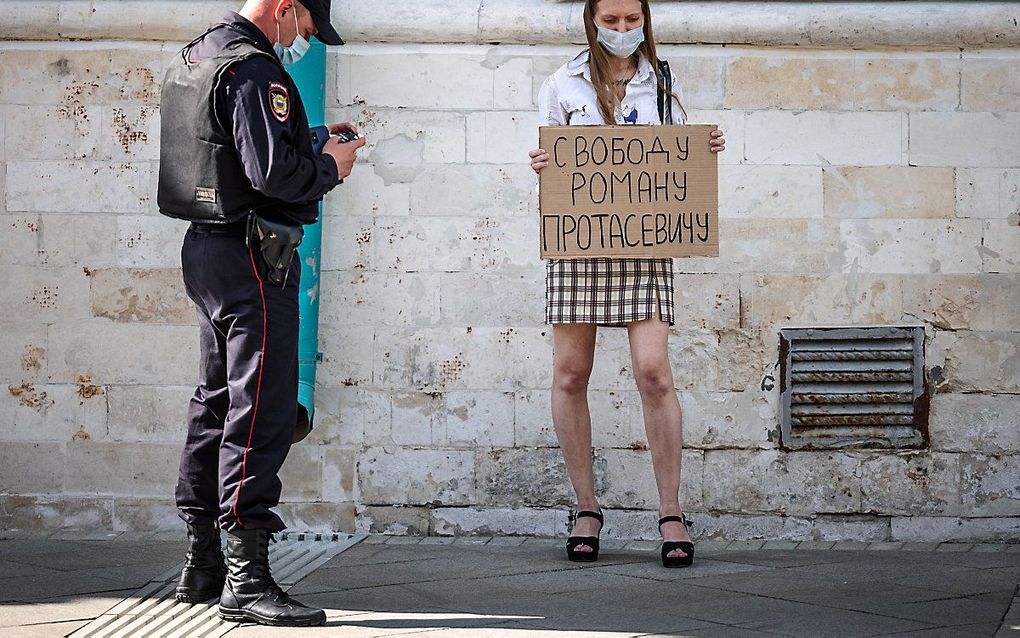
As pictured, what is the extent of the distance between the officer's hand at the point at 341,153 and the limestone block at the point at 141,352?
1.86 meters

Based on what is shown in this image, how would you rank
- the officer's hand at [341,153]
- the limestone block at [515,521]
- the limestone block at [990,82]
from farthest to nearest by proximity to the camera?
the limestone block at [515,521]
the limestone block at [990,82]
the officer's hand at [341,153]

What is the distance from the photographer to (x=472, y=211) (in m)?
5.87

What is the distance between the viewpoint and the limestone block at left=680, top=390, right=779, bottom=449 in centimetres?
582

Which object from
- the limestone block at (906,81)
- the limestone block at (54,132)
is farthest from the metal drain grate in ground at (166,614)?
the limestone block at (906,81)

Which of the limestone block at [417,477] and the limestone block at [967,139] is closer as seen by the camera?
the limestone block at [967,139]

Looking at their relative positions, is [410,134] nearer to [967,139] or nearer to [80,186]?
[80,186]

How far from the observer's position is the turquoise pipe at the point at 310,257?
573cm

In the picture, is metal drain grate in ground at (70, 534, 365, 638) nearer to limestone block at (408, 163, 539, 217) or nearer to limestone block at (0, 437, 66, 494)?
limestone block at (0, 437, 66, 494)

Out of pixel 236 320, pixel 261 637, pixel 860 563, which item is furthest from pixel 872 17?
pixel 261 637

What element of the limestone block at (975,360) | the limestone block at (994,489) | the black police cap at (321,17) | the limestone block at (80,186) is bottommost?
the limestone block at (994,489)

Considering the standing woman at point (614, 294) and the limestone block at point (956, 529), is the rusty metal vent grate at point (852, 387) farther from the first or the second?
Answer: the standing woman at point (614, 294)

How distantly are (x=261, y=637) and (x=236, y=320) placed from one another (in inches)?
36.3

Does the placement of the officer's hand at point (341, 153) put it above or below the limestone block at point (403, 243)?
above

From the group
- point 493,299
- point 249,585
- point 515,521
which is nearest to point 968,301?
point 493,299
